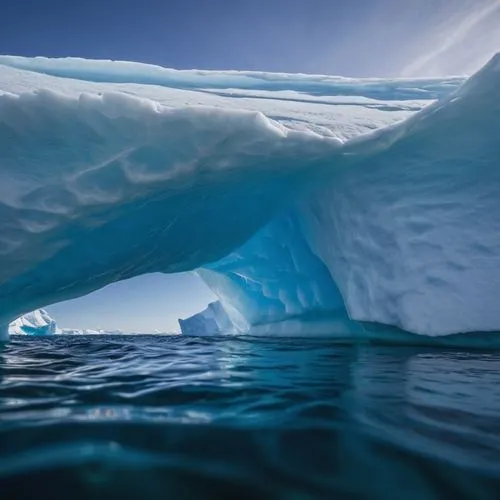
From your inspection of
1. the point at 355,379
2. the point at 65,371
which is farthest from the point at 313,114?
the point at 65,371

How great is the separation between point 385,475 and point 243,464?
50cm

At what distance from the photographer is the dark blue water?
129cm

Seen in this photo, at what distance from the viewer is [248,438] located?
1674 millimetres

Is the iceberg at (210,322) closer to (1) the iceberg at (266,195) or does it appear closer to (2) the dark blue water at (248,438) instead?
(1) the iceberg at (266,195)

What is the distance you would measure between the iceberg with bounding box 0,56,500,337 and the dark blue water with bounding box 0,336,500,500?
7.19 feet

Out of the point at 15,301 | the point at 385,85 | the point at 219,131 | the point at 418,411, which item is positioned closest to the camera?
the point at 418,411

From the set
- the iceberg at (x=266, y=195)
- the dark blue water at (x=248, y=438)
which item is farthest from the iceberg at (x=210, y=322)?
the dark blue water at (x=248, y=438)

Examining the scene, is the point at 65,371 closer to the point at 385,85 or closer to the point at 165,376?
the point at 165,376

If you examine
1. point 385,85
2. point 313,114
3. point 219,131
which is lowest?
point 219,131

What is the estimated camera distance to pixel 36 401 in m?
2.26

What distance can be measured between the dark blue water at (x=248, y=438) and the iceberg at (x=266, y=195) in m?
2.19

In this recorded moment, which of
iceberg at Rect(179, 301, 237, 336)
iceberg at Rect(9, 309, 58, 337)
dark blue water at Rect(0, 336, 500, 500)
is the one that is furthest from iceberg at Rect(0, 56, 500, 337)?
iceberg at Rect(9, 309, 58, 337)

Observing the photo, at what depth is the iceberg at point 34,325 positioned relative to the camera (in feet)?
75.2

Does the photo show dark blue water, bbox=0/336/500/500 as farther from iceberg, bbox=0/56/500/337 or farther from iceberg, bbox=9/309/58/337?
iceberg, bbox=9/309/58/337
